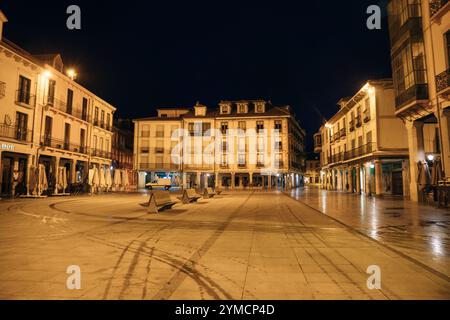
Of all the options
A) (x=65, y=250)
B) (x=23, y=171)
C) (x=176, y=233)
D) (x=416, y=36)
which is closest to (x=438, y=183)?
(x=416, y=36)

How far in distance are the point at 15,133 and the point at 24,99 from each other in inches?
118

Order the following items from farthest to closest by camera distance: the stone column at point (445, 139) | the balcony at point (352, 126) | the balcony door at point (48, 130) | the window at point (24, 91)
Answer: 1. the balcony at point (352, 126)
2. the balcony door at point (48, 130)
3. the window at point (24, 91)
4. the stone column at point (445, 139)

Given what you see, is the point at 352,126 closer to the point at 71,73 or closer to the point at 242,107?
the point at 242,107

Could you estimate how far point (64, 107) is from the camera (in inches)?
1118

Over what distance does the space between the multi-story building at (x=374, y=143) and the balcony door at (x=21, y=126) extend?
29.2 metres

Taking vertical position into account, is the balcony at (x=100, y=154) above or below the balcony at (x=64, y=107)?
below

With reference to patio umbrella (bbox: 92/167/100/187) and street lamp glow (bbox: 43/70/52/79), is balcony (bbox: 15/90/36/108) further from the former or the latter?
patio umbrella (bbox: 92/167/100/187)

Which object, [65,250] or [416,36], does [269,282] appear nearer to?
[65,250]

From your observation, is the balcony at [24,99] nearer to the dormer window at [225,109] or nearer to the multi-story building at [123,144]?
the multi-story building at [123,144]

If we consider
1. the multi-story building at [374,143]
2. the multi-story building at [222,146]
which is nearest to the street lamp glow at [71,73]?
the multi-story building at [222,146]

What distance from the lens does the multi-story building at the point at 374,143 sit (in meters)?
24.7

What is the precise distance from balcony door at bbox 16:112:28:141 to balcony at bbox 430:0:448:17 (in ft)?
93.8

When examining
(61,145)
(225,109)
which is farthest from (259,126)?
(61,145)
